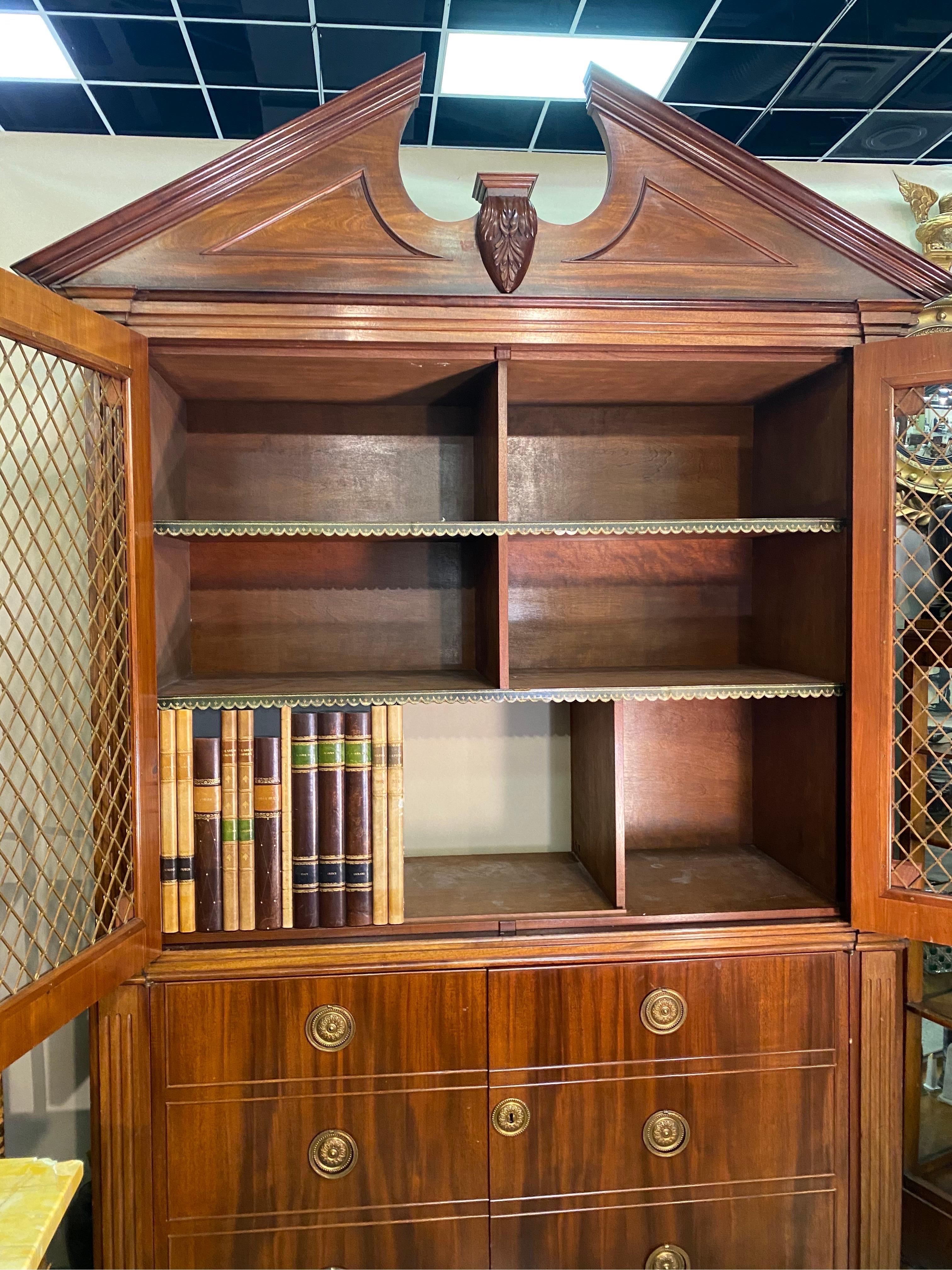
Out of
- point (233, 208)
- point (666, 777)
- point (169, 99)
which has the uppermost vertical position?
point (169, 99)

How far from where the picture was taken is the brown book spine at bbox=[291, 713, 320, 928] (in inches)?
59.1

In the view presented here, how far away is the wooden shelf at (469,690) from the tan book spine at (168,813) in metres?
0.04

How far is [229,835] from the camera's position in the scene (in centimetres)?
149

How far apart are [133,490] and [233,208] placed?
1.66 ft

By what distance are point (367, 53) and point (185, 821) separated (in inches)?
60.4

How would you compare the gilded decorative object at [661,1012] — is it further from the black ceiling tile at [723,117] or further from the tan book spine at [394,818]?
the black ceiling tile at [723,117]

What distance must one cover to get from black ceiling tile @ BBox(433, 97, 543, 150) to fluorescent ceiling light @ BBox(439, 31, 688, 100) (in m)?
0.02

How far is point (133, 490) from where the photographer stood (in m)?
1.38

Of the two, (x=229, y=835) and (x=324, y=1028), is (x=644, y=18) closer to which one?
(x=229, y=835)

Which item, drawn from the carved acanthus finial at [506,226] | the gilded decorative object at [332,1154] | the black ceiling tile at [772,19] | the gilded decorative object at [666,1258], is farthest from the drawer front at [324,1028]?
the black ceiling tile at [772,19]

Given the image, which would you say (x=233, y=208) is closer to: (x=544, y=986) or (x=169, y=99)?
(x=169, y=99)

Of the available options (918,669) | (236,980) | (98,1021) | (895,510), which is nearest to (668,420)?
(895,510)

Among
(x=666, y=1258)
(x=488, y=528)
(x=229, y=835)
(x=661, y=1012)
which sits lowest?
(x=666, y=1258)

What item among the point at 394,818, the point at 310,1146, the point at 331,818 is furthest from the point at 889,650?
the point at 310,1146
